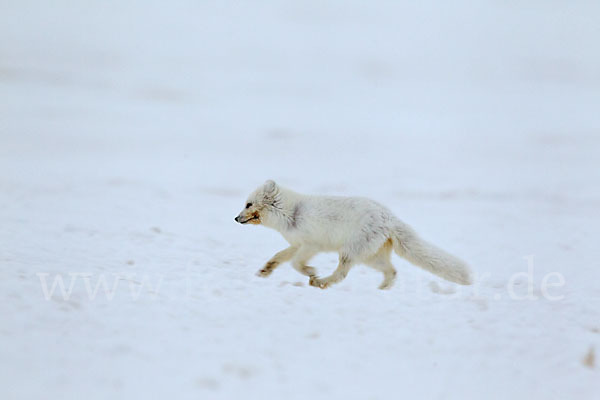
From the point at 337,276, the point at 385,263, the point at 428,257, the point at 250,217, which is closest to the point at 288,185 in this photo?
the point at 250,217

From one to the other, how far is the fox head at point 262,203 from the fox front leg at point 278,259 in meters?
0.36

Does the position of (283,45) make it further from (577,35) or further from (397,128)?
(577,35)

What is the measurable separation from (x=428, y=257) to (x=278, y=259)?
1.37m

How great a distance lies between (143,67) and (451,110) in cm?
1490

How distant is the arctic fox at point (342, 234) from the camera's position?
16.1 ft

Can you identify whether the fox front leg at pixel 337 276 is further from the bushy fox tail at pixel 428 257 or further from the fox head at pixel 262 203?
the fox head at pixel 262 203

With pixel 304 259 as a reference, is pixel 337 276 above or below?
below

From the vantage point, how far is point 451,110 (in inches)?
Answer: 963

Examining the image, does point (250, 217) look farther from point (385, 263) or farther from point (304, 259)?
point (385, 263)

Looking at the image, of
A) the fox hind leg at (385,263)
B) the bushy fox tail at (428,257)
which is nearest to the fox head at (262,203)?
the fox hind leg at (385,263)

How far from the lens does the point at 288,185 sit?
544 inches

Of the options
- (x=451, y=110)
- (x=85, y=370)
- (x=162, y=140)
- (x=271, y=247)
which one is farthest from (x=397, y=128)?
(x=85, y=370)

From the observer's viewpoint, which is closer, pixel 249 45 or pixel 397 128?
pixel 397 128

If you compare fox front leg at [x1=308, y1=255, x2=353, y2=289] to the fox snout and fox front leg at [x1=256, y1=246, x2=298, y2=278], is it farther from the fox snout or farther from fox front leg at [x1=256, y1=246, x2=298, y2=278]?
the fox snout
